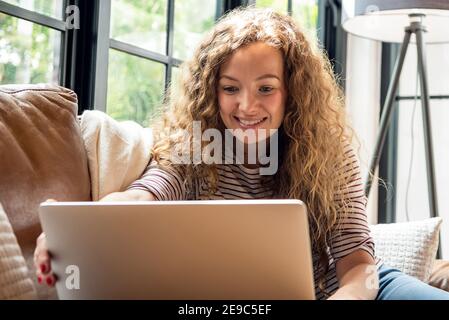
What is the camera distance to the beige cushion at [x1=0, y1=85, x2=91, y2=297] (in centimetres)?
118

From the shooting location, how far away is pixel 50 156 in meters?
1.27

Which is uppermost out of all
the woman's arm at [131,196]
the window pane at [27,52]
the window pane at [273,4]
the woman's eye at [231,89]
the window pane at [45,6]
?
the window pane at [273,4]

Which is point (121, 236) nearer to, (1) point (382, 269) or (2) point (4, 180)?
(2) point (4, 180)

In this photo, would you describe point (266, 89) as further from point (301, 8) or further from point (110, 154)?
point (301, 8)

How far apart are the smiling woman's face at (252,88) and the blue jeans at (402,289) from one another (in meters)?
0.40

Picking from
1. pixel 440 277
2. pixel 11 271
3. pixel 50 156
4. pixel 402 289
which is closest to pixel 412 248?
pixel 440 277

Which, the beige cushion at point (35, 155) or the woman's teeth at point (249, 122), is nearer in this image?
the beige cushion at point (35, 155)

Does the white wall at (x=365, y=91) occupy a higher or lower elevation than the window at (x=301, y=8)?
lower

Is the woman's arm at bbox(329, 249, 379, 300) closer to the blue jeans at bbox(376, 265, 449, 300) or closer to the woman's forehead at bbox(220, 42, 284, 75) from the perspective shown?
the blue jeans at bbox(376, 265, 449, 300)

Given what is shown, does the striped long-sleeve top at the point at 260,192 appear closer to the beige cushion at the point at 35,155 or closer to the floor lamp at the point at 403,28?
the beige cushion at the point at 35,155

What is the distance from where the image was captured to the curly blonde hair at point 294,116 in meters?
1.45

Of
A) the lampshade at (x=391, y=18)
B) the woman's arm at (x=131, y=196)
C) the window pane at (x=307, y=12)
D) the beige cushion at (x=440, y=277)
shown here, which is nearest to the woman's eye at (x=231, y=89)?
the woman's arm at (x=131, y=196)

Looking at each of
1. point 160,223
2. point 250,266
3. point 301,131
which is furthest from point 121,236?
point 301,131

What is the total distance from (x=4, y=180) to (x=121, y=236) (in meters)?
0.35
